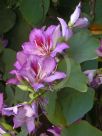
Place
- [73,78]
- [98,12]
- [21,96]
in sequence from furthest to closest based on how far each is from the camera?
[98,12] < [21,96] < [73,78]

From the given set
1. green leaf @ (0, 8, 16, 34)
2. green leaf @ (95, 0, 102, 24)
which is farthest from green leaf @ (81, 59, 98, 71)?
green leaf @ (0, 8, 16, 34)

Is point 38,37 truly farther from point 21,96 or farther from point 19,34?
point 19,34

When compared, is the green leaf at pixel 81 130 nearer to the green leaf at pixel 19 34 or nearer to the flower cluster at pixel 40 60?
the flower cluster at pixel 40 60

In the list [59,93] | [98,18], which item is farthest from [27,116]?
[98,18]

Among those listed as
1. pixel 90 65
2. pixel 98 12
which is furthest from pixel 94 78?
pixel 98 12

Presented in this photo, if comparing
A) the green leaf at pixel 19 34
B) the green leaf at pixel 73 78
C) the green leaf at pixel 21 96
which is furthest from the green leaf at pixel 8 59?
the green leaf at pixel 73 78

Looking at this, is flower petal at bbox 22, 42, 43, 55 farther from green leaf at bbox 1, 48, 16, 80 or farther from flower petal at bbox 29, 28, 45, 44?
green leaf at bbox 1, 48, 16, 80
